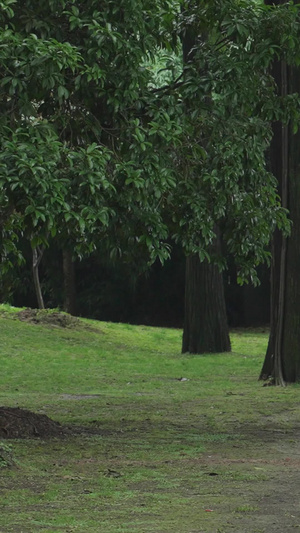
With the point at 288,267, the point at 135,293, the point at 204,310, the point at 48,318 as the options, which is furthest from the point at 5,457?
the point at 135,293

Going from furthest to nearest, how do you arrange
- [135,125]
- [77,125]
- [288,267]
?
[288,267] < [77,125] < [135,125]

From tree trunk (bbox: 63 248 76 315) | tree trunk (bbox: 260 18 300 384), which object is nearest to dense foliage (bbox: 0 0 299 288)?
tree trunk (bbox: 260 18 300 384)

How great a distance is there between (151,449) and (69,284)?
22409 millimetres

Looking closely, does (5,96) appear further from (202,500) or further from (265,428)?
(265,428)

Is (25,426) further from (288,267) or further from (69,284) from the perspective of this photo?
(69,284)

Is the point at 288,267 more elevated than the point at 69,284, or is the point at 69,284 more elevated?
the point at 69,284

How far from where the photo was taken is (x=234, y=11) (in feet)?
35.8

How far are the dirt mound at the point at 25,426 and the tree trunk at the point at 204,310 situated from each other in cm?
1258

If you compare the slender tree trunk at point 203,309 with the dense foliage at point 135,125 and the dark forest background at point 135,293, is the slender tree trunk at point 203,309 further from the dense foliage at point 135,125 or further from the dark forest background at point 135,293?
the dense foliage at point 135,125

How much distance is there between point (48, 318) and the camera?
87.6 feet

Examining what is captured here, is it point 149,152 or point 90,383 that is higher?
point 149,152

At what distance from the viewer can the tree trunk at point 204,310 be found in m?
24.2

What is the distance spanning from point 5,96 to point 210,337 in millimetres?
15189

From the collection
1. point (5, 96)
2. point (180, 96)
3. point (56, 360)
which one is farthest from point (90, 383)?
point (5, 96)
